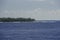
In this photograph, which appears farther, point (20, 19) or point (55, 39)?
point (20, 19)

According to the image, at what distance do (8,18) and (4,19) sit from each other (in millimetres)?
3261

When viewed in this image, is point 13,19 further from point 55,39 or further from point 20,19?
point 55,39

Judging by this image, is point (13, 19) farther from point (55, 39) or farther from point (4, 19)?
point (55, 39)

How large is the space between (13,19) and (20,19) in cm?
551

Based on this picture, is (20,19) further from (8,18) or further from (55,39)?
(55,39)

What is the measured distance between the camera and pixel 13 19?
116 meters

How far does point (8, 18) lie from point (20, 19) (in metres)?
8.68

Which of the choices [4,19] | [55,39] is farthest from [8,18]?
[55,39]

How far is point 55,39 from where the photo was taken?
40812 millimetres

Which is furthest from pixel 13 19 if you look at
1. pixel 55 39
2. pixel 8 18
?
pixel 55 39

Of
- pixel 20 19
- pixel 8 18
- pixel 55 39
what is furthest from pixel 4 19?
pixel 55 39

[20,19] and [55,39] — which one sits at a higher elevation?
[20,19]

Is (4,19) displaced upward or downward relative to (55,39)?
upward

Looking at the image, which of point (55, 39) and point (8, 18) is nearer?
point (55, 39)
